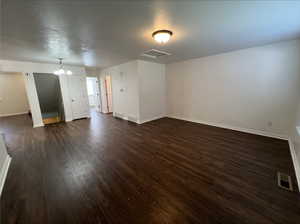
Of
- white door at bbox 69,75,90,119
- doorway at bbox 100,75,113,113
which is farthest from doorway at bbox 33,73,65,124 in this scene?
doorway at bbox 100,75,113,113

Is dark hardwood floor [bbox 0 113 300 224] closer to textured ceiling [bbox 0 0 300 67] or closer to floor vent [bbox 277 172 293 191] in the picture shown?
floor vent [bbox 277 172 293 191]

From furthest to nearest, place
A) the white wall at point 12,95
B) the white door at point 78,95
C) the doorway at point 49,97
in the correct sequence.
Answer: the white wall at point 12,95 → the white door at point 78,95 → the doorway at point 49,97

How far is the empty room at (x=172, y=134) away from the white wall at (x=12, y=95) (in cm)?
357

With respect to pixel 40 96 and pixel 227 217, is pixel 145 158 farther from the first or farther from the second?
pixel 40 96

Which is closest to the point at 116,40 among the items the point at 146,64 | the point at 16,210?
the point at 146,64

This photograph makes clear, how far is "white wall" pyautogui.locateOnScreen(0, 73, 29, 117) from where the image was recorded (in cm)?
640

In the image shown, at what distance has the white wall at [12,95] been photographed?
6.40 meters

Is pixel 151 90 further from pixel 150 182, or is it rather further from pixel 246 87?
pixel 150 182

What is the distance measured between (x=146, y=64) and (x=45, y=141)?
409cm

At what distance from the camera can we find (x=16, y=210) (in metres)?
1.46

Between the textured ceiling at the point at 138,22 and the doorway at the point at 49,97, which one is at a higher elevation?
the textured ceiling at the point at 138,22

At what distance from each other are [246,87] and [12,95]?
1079 centimetres

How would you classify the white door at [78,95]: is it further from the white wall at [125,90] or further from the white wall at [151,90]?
the white wall at [151,90]

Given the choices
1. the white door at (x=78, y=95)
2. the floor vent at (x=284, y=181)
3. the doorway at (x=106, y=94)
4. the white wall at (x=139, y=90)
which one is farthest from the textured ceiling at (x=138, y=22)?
the doorway at (x=106, y=94)
